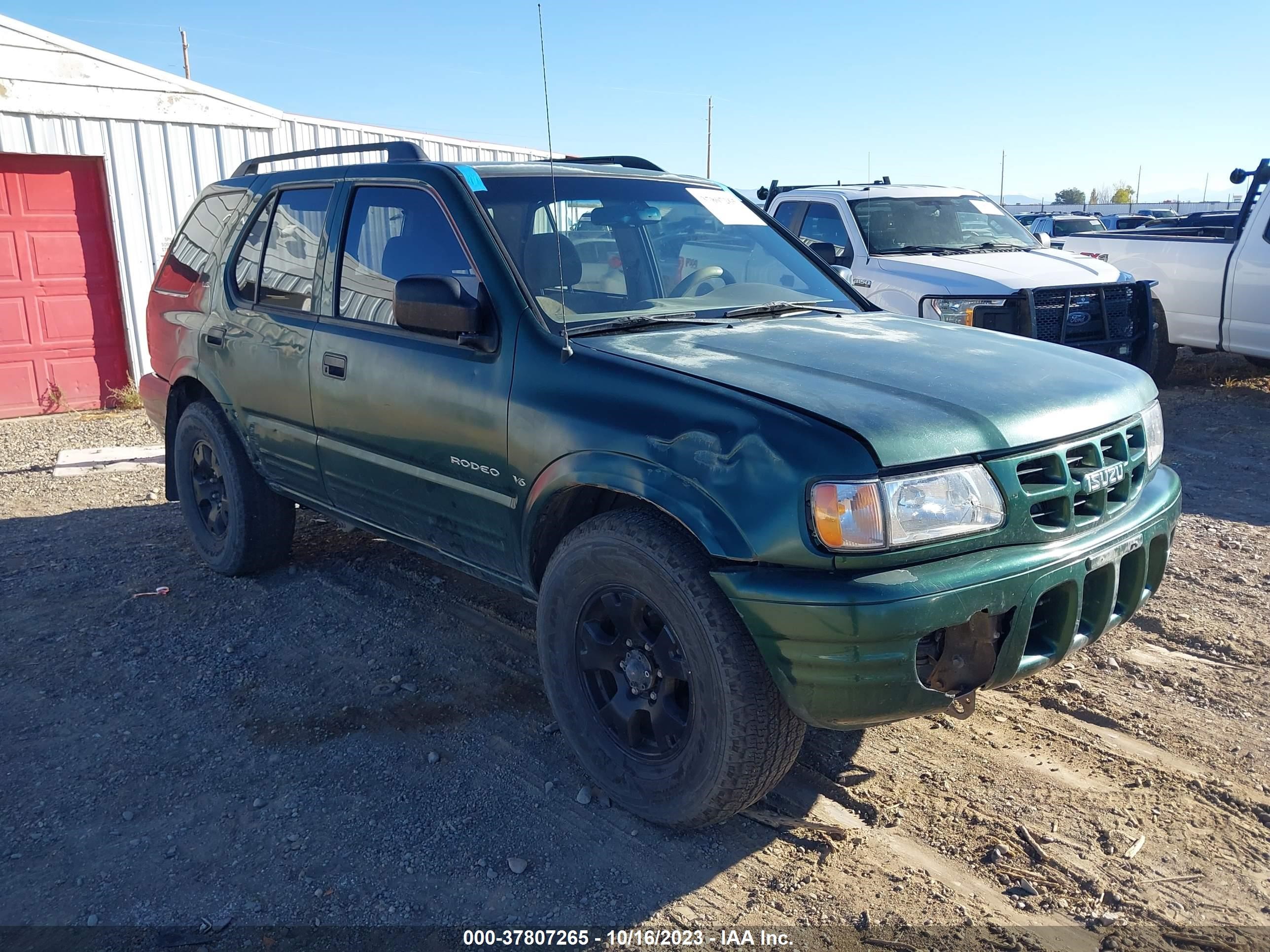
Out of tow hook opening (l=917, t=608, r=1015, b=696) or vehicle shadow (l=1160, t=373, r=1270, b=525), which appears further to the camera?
vehicle shadow (l=1160, t=373, r=1270, b=525)

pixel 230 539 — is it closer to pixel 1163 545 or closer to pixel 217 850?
pixel 217 850

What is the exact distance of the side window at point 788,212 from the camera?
9.05m

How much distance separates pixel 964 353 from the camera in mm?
3301

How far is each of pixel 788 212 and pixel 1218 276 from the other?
13.2 ft

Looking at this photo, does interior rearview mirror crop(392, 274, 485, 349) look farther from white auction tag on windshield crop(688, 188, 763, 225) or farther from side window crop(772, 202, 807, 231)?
side window crop(772, 202, 807, 231)

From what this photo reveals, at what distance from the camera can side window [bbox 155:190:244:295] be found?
5082 millimetres

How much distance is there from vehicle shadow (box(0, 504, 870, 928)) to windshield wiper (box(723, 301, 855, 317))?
160 cm

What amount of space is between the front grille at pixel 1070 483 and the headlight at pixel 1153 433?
21 cm

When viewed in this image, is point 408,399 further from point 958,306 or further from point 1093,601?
point 958,306

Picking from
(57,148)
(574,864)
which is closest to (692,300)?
(574,864)

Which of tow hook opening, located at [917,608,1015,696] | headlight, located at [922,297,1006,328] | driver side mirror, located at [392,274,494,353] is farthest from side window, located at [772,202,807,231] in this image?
tow hook opening, located at [917,608,1015,696]

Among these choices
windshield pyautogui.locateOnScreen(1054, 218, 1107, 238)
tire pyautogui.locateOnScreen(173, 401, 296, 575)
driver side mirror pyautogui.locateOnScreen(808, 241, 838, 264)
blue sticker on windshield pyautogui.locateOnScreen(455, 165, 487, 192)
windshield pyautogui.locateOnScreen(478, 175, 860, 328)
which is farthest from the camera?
windshield pyautogui.locateOnScreen(1054, 218, 1107, 238)

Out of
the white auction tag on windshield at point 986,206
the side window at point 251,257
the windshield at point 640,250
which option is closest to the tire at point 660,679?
the windshield at point 640,250

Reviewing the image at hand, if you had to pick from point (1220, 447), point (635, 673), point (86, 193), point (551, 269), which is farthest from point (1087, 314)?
point (86, 193)
